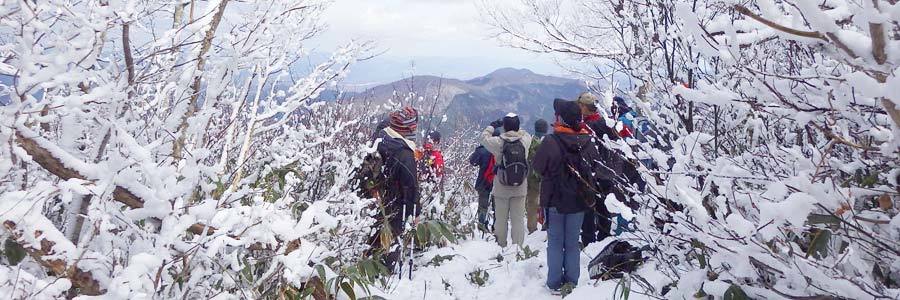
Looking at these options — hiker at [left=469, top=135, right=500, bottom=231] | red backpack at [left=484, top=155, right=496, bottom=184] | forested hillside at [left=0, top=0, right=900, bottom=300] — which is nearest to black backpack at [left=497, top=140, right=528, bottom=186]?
hiker at [left=469, top=135, right=500, bottom=231]

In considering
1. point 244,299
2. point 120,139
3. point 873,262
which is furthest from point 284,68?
point 873,262

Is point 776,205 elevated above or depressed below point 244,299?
above

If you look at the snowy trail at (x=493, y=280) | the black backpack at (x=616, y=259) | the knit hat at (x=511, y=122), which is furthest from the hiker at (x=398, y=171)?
the black backpack at (x=616, y=259)

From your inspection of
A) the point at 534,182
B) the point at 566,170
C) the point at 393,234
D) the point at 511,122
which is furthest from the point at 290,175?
the point at 534,182

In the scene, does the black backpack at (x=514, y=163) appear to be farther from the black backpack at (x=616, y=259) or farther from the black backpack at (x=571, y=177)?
the black backpack at (x=616, y=259)

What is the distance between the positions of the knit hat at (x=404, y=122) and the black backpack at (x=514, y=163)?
3.93ft

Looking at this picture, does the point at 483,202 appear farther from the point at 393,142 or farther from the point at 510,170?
the point at 393,142

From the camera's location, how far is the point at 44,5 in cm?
129

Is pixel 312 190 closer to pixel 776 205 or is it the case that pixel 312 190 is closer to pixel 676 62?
pixel 676 62

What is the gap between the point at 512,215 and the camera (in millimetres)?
5668

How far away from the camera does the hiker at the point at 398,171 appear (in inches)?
170

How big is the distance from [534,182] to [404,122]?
2.55 m

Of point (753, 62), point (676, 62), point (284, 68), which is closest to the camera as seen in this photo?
point (753, 62)

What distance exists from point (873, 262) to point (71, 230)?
2.48 meters
